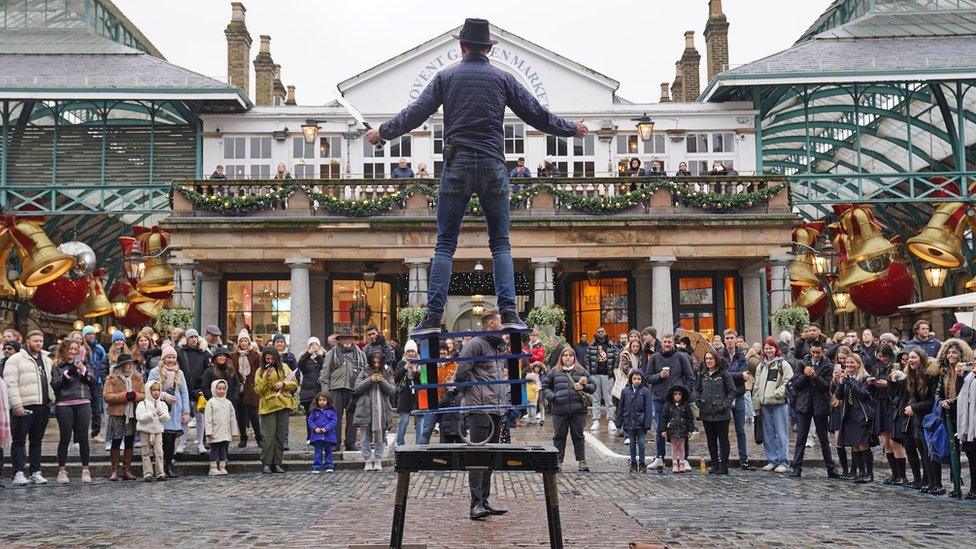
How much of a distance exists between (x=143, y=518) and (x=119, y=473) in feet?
17.4

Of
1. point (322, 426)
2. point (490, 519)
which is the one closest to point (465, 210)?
point (490, 519)

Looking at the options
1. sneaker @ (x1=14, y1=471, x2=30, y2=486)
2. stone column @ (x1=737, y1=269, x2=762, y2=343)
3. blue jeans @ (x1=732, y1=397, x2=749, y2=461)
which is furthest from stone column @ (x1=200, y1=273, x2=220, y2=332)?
blue jeans @ (x1=732, y1=397, x2=749, y2=461)

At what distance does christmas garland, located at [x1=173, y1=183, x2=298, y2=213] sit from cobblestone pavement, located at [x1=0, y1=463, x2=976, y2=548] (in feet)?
47.8

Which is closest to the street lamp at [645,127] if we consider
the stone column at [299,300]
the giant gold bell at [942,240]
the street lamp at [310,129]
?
the giant gold bell at [942,240]

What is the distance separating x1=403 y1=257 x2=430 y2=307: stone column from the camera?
1125 inches

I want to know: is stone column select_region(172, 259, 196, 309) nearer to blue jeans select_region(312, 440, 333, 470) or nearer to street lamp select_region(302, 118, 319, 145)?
street lamp select_region(302, 118, 319, 145)

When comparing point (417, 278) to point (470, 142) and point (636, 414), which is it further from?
point (470, 142)

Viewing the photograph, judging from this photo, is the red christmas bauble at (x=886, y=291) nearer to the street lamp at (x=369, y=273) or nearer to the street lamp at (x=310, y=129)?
the street lamp at (x=369, y=273)

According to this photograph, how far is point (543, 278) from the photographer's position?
2878 centimetres

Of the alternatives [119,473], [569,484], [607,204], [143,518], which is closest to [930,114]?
[607,204]

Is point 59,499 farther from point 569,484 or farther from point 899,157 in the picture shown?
point 899,157

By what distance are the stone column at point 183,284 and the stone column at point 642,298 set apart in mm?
12667

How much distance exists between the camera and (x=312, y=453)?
17266 millimetres

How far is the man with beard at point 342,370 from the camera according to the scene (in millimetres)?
16766
